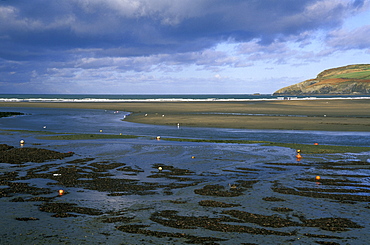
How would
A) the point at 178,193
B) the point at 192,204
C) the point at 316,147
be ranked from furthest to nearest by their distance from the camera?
the point at 316,147 → the point at 178,193 → the point at 192,204

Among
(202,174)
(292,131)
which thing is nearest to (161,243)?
(202,174)

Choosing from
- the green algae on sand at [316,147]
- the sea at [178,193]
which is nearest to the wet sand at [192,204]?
the sea at [178,193]

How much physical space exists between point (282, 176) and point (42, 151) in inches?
749

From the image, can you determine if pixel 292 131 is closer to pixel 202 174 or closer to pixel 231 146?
pixel 231 146

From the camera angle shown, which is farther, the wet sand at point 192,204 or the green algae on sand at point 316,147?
the green algae on sand at point 316,147

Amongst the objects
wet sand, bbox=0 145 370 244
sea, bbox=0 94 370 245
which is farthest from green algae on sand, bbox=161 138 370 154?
wet sand, bbox=0 145 370 244

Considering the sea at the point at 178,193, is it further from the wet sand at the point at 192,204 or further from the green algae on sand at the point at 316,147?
the green algae on sand at the point at 316,147

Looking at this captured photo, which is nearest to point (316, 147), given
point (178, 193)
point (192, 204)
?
point (178, 193)

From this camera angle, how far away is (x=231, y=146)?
32.7 metres

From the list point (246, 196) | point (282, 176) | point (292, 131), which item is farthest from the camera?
point (292, 131)

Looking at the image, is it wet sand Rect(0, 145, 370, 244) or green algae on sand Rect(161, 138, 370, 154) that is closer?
wet sand Rect(0, 145, 370, 244)

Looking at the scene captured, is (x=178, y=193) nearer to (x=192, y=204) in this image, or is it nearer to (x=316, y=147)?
(x=192, y=204)

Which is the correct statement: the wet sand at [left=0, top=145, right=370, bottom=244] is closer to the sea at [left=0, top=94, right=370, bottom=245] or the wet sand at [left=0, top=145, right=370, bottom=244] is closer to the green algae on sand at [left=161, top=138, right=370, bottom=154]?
the sea at [left=0, top=94, right=370, bottom=245]

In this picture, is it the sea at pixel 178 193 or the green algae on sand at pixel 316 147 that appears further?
the green algae on sand at pixel 316 147
